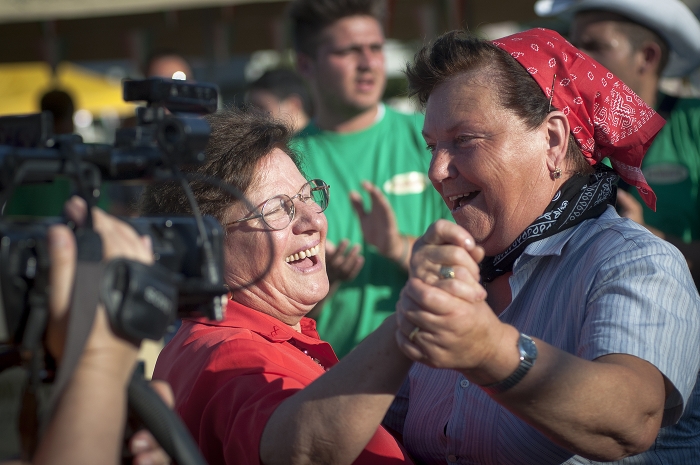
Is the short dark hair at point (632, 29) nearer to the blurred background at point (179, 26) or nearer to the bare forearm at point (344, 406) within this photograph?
the blurred background at point (179, 26)

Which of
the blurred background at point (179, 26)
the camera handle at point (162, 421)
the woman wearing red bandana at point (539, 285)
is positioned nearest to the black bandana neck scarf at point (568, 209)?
the woman wearing red bandana at point (539, 285)

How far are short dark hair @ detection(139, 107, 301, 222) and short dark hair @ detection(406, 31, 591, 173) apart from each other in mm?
562

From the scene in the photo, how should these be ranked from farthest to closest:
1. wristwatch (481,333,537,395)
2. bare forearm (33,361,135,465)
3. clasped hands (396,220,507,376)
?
wristwatch (481,333,537,395) → clasped hands (396,220,507,376) → bare forearm (33,361,135,465)

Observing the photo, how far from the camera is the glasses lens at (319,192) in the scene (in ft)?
8.46

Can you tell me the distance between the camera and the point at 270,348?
203 centimetres

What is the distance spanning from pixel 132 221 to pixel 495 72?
4.29 ft

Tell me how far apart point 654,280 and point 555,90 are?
69 centimetres

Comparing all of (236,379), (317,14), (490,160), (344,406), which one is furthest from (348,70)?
(344,406)

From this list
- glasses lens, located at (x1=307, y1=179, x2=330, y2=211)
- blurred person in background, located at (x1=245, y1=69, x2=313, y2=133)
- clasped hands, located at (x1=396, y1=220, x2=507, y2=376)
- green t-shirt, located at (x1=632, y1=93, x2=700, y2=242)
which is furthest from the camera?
blurred person in background, located at (x1=245, y1=69, x2=313, y2=133)

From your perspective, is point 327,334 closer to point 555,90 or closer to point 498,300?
point 498,300

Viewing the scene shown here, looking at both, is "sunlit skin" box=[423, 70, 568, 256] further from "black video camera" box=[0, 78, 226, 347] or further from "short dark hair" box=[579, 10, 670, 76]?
"short dark hair" box=[579, 10, 670, 76]

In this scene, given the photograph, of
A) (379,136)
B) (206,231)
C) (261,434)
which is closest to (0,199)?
(206,231)

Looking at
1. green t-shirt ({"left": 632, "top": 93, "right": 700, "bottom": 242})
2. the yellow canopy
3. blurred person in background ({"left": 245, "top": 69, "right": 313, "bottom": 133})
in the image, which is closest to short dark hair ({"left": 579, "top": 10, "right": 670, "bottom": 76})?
green t-shirt ({"left": 632, "top": 93, "right": 700, "bottom": 242})

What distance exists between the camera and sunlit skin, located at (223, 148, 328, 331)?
7.61 ft
